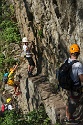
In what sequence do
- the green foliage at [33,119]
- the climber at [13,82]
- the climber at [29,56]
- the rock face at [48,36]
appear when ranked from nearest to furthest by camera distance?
1. the rock face at [48,36]
2. the green foliage at [33,119]
3. the climber at [29,56]
4. the climber at [13,82]

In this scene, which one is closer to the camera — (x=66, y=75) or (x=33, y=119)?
(x=66, y=75)

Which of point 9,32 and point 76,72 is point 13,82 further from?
point 76,72

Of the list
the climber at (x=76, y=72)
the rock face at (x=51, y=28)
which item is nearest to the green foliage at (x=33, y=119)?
the rock face at (x=51, y=28)

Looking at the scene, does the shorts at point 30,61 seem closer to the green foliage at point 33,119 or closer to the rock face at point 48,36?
Result: the rock face at point 48,36

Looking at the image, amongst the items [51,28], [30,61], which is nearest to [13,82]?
[30,61]

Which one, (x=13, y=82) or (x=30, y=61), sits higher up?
(x=30, y=61)

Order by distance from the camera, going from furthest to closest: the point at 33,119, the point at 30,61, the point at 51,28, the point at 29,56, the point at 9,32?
the point at 9,32 < the point at 30,61 < the point at 29,56 < the point at 51,28 < the point at 33,119

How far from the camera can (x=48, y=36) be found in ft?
39.5

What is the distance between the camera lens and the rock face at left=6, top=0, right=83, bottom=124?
30.9 feet

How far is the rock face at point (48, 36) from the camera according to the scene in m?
9.41

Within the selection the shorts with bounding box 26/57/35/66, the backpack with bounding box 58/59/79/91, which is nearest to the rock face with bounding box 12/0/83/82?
the shorts with bounding box 26/57/35/66

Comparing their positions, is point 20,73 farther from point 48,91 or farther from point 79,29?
point 79,29

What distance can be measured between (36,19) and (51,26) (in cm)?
235

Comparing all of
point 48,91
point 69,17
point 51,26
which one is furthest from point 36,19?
point 69,17
